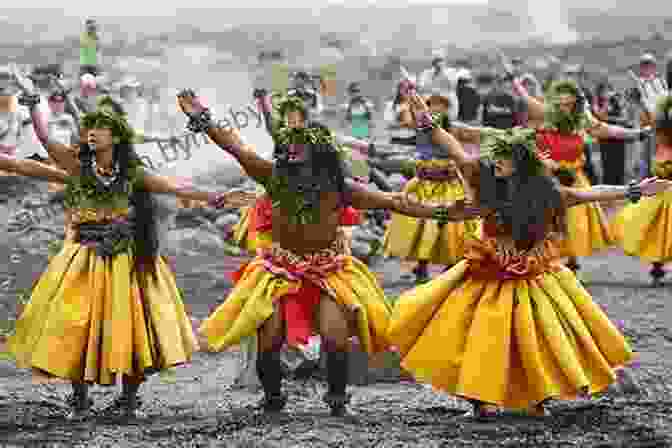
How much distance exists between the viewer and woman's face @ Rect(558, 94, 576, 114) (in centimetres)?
930

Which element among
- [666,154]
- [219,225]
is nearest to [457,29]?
[219,225]

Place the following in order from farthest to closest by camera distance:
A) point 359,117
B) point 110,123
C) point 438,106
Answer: point 359,117 < point 438,106 < point 110,123

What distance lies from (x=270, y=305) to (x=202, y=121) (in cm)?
91

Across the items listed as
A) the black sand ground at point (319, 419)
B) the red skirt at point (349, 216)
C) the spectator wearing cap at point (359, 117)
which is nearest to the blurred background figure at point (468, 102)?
the spectator wearing cap at point (359, 117)

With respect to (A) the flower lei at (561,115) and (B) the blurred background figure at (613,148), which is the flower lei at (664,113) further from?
(B) the blurred background figure at (613,148)

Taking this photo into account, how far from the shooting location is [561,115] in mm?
9312

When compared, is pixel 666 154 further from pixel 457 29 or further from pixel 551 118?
pixel 457 29

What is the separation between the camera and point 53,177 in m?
6.09

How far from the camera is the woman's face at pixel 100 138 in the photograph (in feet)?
19.7

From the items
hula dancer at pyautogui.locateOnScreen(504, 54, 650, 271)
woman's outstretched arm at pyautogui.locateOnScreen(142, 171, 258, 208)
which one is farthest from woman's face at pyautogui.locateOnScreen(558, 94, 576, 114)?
woman's outstretched arm at pyautogui.locateOnScreen(142, 171, 258, 208)

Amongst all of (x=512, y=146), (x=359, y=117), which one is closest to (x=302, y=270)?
(x=512, y=146)

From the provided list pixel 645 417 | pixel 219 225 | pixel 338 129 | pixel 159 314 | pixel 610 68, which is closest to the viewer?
pixel 645 417

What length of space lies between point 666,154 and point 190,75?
42.7 feet

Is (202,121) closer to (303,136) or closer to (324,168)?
(303,136)
